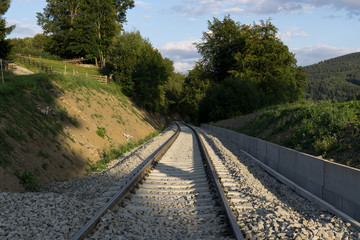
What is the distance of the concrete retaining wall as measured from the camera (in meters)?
6.11

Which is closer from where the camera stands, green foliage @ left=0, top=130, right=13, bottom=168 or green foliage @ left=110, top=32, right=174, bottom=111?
green foliage @ left=0, top=130, right=13, bottom=168

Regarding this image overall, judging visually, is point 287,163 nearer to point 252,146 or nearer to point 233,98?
point 252,146

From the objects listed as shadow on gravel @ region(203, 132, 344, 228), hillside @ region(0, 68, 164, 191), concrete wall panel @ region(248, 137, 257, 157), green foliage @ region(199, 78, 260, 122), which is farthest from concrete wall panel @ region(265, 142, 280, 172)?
green foliage @ region(199, 78, 260, 122)

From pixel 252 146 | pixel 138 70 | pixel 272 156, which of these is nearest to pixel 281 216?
pixel 272 156

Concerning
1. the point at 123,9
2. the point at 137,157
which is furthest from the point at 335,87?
the point at 137,157

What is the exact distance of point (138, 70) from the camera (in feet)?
132

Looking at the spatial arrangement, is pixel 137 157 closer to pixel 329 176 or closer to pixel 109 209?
pixel 109 209

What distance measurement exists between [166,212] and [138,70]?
35.6 metres

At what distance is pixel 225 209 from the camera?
584cm

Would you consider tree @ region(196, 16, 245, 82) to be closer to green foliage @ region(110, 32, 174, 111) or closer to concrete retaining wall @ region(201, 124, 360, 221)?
green foliage @ region(110, 32, 174, 111)

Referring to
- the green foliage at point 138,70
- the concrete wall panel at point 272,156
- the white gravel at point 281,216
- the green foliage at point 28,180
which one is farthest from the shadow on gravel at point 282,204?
the green foliage at point 138,70

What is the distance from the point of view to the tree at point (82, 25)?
6288 centimetres

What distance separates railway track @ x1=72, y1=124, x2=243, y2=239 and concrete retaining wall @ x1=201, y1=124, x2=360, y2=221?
2.53 m

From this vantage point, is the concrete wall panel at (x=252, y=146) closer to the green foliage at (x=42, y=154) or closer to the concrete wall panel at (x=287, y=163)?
the concrete wall panel at (x=287, y=163)
